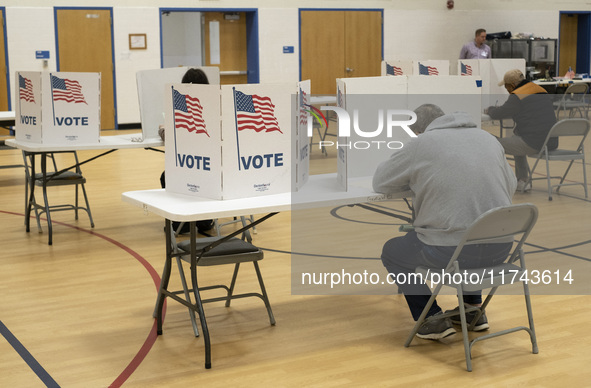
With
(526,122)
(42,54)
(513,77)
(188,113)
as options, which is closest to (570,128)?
(526,122)

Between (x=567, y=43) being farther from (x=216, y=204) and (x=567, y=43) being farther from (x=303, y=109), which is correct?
(x=216, y=204)

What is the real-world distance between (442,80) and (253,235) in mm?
2107

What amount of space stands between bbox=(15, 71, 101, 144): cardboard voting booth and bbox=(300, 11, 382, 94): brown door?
922 cm

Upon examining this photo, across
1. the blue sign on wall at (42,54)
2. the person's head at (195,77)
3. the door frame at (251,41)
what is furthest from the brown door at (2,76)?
the person's head at (195,77)

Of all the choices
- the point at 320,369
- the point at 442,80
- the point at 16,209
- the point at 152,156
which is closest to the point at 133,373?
the point at 320,369

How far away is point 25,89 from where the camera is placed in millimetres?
5840

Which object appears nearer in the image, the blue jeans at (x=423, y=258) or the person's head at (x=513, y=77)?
the blue jeans at (x=423, y=258)

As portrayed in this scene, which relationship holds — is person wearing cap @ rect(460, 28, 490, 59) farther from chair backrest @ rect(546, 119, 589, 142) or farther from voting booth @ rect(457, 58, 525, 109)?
chair backrest @ rect(546, 119, 589, 142)

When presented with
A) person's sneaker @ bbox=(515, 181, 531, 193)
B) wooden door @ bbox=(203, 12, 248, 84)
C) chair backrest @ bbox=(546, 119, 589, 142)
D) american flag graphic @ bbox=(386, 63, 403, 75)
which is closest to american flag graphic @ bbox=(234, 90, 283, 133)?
chair backrest @ bbox=(546, 119, 589, 142)

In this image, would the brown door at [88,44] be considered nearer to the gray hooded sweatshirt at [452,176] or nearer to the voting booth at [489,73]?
the voting booth at [489,73]

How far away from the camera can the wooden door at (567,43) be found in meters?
17.8

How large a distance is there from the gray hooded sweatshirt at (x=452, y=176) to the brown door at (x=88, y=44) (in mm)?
10330

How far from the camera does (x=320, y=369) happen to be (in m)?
3.30

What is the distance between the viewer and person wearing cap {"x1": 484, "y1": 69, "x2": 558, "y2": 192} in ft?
23.7
